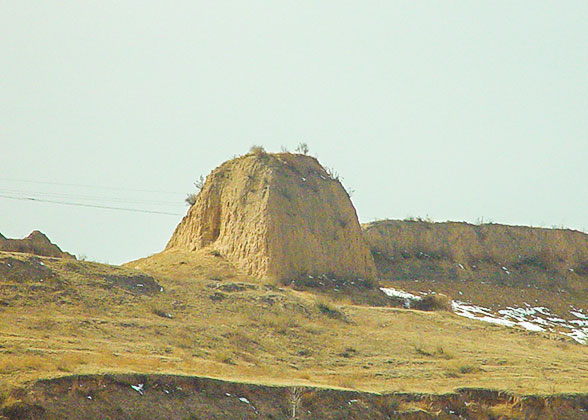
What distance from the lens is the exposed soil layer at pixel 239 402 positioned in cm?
1221

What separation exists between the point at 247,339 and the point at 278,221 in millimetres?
9537

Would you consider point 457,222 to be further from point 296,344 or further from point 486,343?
point 296,344

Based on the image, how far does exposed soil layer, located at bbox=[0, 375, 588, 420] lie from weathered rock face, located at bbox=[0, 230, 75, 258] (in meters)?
12.6

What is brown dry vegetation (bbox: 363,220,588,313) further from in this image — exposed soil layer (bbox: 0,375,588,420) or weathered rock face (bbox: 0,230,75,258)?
exposed soil layer (bbox: 0,375,588,420)

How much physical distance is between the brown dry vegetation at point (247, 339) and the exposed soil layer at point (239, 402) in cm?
44

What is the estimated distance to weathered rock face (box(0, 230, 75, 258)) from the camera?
80.0 ft

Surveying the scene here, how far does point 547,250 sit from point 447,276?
8686 mm

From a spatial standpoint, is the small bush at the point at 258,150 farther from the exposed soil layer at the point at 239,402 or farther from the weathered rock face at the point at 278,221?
the exposed soil layer at the point at 239,402

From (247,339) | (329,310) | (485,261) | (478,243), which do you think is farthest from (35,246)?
(478,243)

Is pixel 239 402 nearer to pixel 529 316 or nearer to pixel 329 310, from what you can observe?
pixel 329 310

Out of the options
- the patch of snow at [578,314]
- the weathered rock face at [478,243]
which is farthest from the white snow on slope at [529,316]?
the weathered rock face at [478,243]

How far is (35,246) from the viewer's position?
82.4ft

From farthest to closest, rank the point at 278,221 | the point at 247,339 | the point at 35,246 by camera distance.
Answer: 1. the point at 278,221
2. the point at 35,246
3. the point at 247,339

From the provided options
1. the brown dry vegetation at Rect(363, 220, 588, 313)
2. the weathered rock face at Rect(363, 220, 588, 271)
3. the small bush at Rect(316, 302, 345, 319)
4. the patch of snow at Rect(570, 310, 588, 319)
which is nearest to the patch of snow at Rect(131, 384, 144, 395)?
the small bush at Rect(316, 302, 345, 319)
